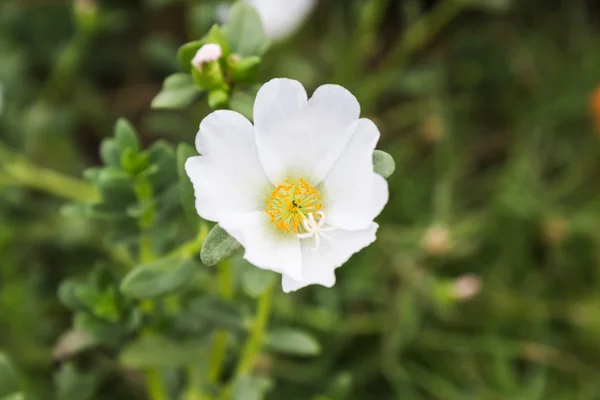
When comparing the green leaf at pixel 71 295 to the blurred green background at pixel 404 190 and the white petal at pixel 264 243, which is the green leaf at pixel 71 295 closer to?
the blurred green background at pixel 404 190

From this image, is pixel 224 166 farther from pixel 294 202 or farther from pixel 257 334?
pixel 257 334

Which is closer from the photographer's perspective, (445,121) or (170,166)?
(170,166)

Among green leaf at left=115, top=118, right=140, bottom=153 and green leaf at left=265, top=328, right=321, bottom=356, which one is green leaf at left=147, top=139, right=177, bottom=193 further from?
green leaf at left=265, top=328, right=321, bottom=356

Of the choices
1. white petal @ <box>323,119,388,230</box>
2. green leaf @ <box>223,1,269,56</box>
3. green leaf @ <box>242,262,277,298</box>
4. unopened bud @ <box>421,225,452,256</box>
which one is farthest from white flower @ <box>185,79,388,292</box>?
unopened bud @ <box>421,225,452,256</box>

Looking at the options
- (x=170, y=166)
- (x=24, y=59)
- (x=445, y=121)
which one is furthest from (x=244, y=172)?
(x=24, y=59)

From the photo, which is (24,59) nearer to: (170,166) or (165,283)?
(170,166)

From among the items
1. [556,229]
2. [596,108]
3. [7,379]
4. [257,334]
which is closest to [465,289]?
[556,229]

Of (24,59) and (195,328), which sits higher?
(24,59)
